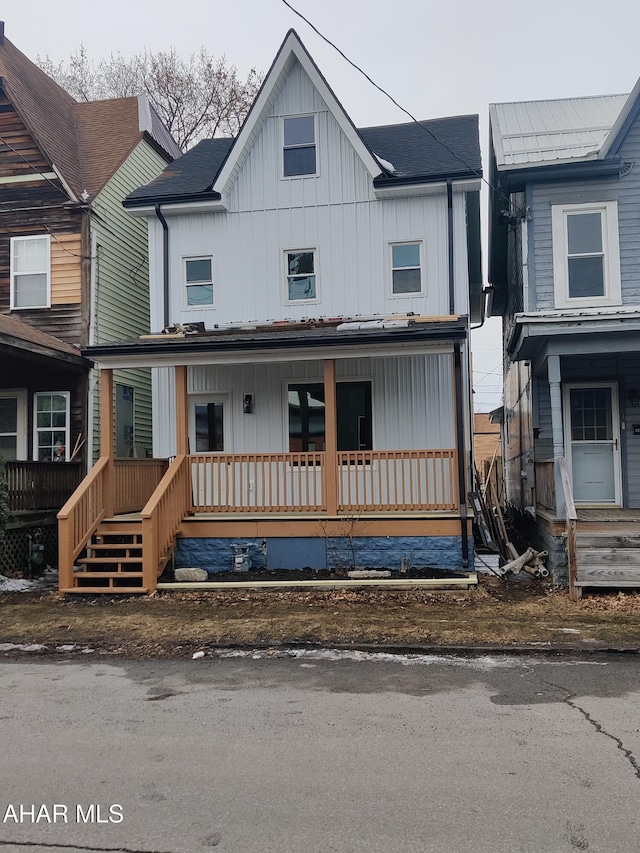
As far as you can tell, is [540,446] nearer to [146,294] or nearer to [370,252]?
[370,252]

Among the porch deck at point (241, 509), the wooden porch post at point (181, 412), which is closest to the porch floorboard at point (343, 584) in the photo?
the porch deck at point (241, 509)

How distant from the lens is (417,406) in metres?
13.0

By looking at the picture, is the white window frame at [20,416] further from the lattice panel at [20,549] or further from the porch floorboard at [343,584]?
the porch floorboard at [343,584]

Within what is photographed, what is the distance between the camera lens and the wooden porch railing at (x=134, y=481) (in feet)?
39.1

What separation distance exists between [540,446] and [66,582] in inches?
333

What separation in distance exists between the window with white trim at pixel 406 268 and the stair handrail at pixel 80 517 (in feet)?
20.6

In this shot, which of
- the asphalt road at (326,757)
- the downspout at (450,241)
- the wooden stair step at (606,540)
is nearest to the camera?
the asphalt road at (326,757)

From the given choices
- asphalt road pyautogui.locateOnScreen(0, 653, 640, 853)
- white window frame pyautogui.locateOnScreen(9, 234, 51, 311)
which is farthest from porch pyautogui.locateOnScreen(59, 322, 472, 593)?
white window frame pyautogui.locateOnScreen(9, 234, 51, 311)

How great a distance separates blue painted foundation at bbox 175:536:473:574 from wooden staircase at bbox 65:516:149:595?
78 centimetres

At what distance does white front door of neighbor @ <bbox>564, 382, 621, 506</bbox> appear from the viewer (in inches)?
503

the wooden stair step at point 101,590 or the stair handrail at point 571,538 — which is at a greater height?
the stair handrail at point 571,538

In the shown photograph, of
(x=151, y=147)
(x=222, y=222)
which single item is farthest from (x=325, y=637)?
(x=151, y=147)

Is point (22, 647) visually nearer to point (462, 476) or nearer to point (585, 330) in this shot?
point (462, 476)

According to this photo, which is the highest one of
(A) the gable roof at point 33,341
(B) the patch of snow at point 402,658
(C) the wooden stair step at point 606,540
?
(A) the gable roof at point 33,341
